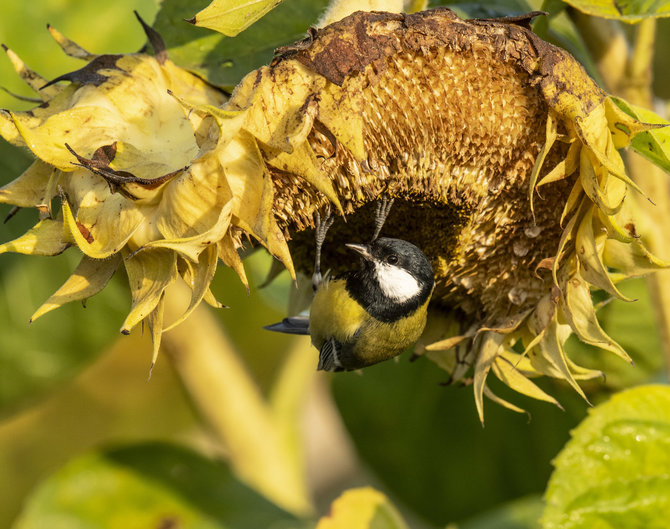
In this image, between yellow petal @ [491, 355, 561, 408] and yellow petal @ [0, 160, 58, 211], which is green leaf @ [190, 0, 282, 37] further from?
yellow petal @ [491, 355, 561, 408]

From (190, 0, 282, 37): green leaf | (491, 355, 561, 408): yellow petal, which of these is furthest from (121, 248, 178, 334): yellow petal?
(491, 355, 561, 408): yellow petal

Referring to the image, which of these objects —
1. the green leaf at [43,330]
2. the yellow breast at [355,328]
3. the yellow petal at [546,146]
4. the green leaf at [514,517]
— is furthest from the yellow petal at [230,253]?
the green leaf at [514,517]

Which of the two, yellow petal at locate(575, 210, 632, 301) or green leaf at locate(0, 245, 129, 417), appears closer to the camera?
yellow petal at locate(575, 210, 632, 301)

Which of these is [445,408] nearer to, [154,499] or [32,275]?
[154,499]

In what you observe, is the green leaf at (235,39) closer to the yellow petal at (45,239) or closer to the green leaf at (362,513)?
the yellow petal at (45,239)

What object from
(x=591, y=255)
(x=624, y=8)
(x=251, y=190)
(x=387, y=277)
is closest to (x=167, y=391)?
(x=387, y=277)
